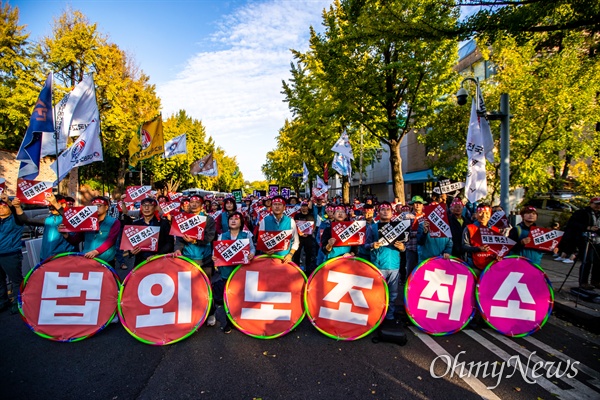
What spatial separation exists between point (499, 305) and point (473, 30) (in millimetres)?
4228

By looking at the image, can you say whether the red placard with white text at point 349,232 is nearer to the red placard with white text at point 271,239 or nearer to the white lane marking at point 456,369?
the red placard with white text at point 271,239

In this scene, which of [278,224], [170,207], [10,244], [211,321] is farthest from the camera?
[170,207]

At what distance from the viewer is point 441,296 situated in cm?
455

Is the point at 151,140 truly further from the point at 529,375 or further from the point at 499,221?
the point at 529,375

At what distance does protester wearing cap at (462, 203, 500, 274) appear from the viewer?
4.87 metres

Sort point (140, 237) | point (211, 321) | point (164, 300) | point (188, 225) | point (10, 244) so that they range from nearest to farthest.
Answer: point (164, 300)
point (140, 237)
point (188, 225)
point (211, 321)
point (10, 244)

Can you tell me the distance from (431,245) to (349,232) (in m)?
1.52

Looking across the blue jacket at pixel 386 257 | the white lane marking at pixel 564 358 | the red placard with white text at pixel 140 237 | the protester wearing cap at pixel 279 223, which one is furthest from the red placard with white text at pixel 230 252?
the white lane marking at pixel 564 358

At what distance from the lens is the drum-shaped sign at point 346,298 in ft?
14.5

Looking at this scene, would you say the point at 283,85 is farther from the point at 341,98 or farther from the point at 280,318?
the point at 280,318

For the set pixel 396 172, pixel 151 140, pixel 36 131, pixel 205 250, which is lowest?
pixel 205 250

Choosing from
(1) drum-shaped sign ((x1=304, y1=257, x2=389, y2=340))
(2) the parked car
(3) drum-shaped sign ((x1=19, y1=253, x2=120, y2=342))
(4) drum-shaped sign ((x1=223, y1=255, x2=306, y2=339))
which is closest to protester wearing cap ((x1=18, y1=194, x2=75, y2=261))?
(3) drum-shaped sign ((x1=19, y1=253, x2=120, y2=342))

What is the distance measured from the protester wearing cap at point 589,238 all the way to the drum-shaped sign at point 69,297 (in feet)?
26.9

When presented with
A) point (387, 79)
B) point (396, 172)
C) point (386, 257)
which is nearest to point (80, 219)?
point (386, 257)
